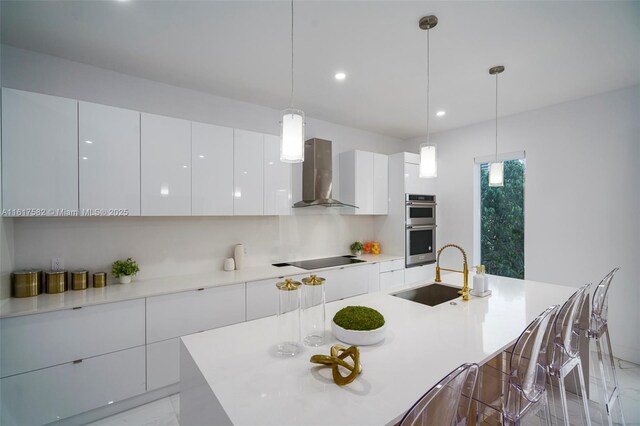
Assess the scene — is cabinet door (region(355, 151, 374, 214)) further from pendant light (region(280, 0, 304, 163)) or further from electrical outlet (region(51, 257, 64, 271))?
electrical outlet (region(51, 257, 64, 271))

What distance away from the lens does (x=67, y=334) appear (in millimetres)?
1940

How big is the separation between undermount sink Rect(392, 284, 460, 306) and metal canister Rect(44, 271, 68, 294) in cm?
262

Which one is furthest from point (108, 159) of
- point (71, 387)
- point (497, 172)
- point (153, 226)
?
point (497, 172)

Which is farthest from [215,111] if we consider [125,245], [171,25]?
[125,245]

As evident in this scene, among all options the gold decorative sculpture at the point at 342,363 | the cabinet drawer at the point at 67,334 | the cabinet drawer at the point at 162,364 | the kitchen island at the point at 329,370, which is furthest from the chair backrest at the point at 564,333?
the cabinet drawer at the point at 67,334

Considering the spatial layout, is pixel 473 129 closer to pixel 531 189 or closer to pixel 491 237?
pixel 531 189

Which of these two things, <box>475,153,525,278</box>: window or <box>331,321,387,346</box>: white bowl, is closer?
<box>331,321,387,346</box>: white bowl

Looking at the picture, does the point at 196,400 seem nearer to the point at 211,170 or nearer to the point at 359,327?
the point at 359,327

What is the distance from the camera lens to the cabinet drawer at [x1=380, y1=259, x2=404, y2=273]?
3.86 meters

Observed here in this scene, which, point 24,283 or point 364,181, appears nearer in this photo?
point 24,283

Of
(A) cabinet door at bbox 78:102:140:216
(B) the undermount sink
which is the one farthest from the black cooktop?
(A) cabinet door at bbox 78:102:140:216

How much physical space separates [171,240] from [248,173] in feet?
3.29

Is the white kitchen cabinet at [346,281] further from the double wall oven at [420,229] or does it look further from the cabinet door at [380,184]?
the cabinet door at [380,184]

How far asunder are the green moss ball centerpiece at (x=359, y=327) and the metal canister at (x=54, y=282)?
217 centimetres
